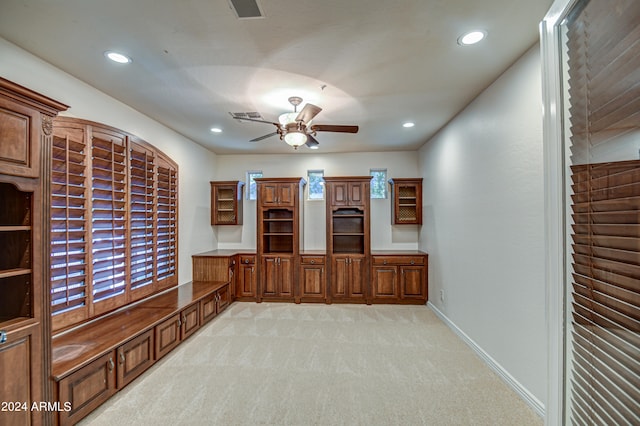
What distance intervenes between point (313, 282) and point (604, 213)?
4352 mm

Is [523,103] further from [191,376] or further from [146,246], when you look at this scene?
[146,246]

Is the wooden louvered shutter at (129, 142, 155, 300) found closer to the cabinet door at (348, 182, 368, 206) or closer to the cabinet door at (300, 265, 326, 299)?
the cabinet door at (300, 265, 326, 299)

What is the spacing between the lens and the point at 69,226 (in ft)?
8.30

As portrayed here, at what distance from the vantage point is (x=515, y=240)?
243 cm

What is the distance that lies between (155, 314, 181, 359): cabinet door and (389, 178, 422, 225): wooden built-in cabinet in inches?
158

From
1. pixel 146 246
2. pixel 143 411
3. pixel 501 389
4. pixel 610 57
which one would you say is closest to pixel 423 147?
pixel 501 389

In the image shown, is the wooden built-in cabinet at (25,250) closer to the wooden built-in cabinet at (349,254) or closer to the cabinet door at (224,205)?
the cabinet door at (224,205)

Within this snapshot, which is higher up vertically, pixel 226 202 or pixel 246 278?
pixel 226 202

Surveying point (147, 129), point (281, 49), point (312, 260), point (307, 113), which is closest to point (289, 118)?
point (307, 113)

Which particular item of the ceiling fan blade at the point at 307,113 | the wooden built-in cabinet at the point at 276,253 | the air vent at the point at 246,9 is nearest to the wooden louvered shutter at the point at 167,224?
the wooden built-in cabinet at the point at 276,253

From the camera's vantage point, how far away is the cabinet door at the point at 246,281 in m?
5.10

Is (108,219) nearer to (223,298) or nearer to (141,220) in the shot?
(141,220)

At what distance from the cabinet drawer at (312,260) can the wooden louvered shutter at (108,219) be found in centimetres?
271

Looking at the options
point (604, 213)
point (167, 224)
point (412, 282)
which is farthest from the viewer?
point (412, 282)
